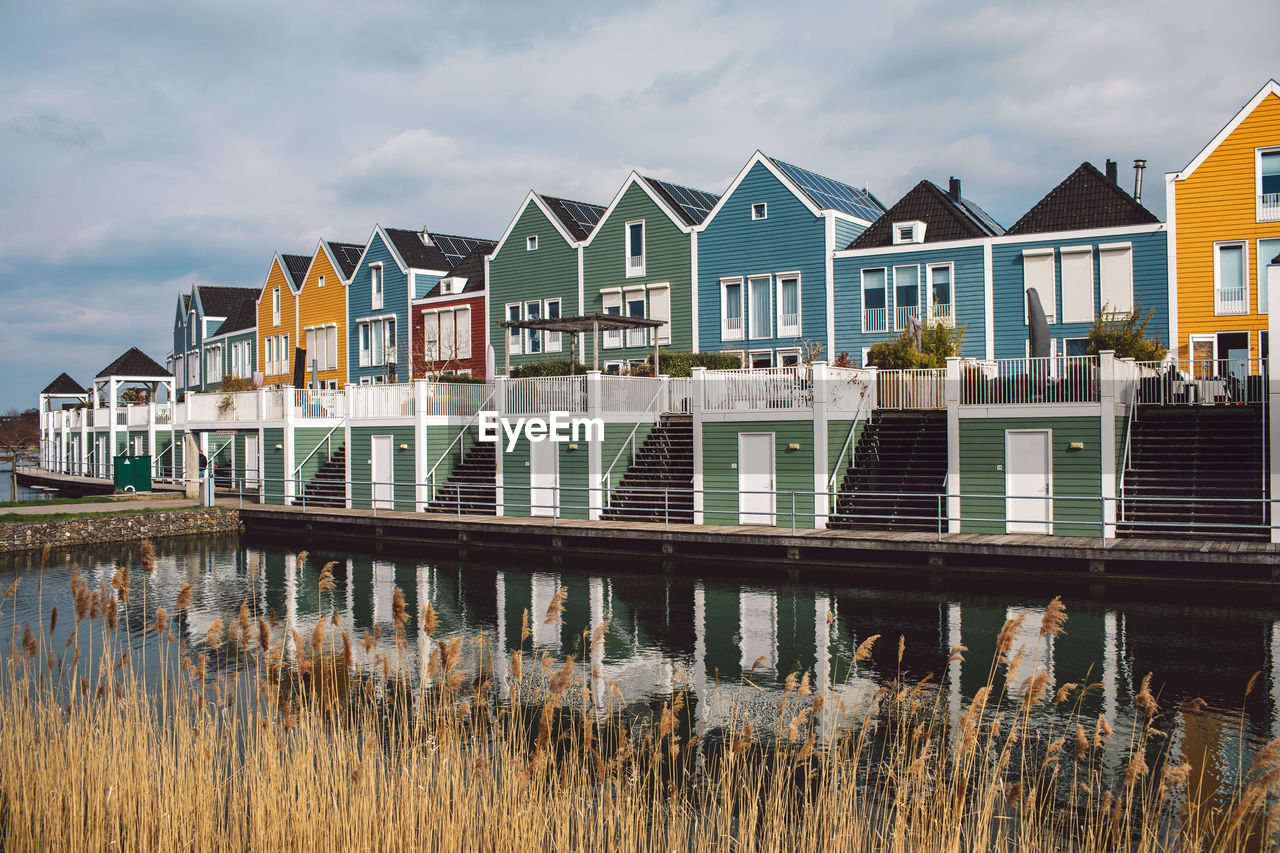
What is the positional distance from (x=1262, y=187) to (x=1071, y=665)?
2202 cm

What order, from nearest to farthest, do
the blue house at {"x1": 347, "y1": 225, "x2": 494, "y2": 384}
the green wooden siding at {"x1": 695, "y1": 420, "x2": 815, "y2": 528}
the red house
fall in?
the green wooden siding at {"x1": 695, "y1": 420, "x2": 815, "y2": 528}, the red house, the blue house at {"x1": 347, "y1": 225, "x2": 494, "y2": 384}

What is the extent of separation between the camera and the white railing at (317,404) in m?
37.7

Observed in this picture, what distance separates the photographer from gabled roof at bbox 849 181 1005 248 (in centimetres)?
3488

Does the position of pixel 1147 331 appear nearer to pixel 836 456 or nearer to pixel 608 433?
pixel 836 456

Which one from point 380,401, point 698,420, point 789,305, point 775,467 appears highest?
point 789,305

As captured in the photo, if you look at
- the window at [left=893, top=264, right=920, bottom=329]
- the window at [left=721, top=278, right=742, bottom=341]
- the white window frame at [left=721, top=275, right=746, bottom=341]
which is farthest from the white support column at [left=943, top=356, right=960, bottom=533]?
the window at [left=721, top=278, right=742, bottom=341]

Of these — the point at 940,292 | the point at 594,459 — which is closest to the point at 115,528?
the point at 594,459

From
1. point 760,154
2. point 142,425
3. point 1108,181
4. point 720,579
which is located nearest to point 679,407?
point 720,579

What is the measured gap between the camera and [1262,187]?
30.0m

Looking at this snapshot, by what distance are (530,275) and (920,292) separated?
1658cm

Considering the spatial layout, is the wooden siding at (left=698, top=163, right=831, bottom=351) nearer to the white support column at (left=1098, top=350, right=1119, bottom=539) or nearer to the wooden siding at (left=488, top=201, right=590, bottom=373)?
the wooden siding at (left=488, top=201, right=590, bottom=373)

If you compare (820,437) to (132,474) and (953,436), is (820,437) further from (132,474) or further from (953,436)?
(132,474)

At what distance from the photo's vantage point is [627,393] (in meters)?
29.5

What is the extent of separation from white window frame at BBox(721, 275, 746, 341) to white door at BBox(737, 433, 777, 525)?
449 inches
